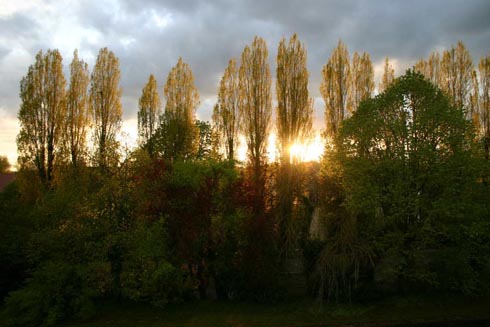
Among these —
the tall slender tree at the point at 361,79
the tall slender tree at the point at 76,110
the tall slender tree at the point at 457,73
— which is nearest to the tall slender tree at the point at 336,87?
the tall slender tree at the point at 361,79

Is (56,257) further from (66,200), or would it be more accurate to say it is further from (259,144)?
(259,144)

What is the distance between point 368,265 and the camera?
1781cm

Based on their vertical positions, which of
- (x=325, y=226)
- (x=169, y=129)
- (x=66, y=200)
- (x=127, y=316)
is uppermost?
(x=169, y=129)

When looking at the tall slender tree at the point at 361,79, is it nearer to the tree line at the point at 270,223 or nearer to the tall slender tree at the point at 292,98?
the tall slender tree at the point at 292,98

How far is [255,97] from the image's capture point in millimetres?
30141

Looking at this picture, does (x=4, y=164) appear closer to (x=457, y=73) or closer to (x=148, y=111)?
(x=148, y=111)

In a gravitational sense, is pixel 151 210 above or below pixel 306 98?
below

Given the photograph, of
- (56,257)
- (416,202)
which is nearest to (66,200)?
(56,257)

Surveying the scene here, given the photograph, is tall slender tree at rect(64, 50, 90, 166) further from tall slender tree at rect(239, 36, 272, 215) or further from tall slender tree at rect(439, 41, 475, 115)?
tall slender tree at rect(439, 41, 475, 115)

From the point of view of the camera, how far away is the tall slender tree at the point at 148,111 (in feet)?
139

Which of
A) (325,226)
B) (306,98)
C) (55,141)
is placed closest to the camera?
(325,226)

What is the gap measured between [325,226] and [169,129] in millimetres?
23888

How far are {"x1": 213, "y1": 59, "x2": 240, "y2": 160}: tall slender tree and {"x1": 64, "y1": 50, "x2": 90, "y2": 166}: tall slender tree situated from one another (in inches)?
458

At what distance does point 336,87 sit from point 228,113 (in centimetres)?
972
